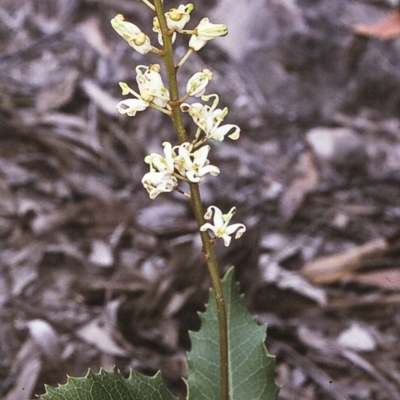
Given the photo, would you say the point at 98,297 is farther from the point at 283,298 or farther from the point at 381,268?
the point at 381,268

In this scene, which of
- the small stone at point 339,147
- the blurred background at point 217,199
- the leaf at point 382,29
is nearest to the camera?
the blurred background at point 217,199

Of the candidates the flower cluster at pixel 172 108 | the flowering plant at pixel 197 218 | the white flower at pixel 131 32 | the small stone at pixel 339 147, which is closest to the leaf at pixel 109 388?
the flowering plant at pixel 197 218

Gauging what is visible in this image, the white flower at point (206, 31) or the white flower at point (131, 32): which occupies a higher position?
the white flower at point (131, 32)

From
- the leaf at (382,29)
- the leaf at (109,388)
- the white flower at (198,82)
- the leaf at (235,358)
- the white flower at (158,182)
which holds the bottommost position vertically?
the leaf at (382,29)

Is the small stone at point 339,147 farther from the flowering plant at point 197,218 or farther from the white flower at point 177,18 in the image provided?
the white flower at point 177,18

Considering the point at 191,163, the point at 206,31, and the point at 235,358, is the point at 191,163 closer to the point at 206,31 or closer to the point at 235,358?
the point at 206,31

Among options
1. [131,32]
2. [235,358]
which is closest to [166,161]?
[131,32]

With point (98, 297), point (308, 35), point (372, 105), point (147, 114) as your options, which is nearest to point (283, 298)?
point (98, 297)

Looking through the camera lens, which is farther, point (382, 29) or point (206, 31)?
point (382, 29)
